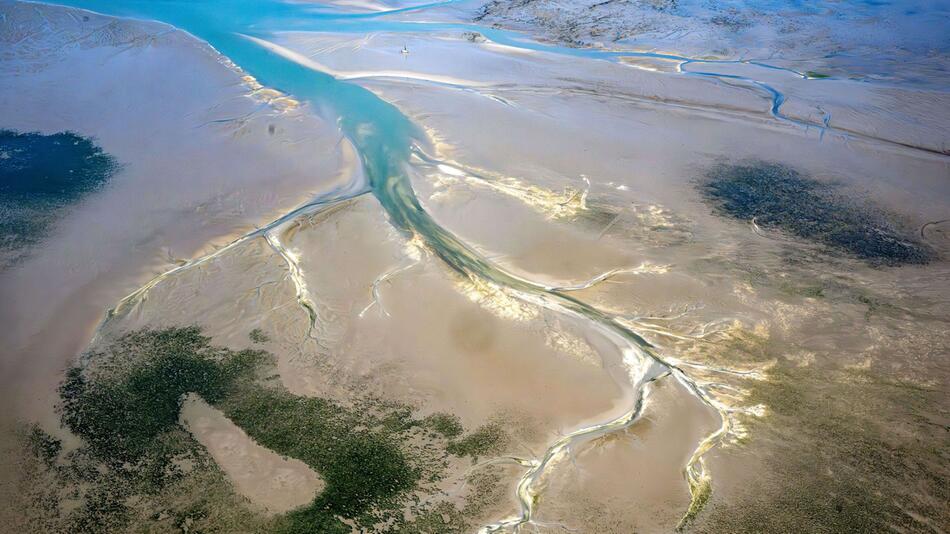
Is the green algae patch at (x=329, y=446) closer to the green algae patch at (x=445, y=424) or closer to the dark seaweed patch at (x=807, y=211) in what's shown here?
the green algae patch at (x=445, y=424)

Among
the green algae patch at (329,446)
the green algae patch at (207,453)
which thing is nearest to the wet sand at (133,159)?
the green algae patch at (207,453)

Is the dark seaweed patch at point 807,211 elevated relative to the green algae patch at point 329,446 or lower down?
elevated

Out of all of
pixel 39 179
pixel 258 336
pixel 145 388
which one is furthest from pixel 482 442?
pixel 39 179

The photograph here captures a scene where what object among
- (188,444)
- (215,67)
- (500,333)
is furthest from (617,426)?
(215,67)

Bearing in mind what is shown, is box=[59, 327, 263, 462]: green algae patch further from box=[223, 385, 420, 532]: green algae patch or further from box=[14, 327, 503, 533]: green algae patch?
box=[223, 385, 420, 532]: green algae patch

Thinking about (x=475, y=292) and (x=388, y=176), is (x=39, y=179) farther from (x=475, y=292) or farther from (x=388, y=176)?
(x=475, y=292)
